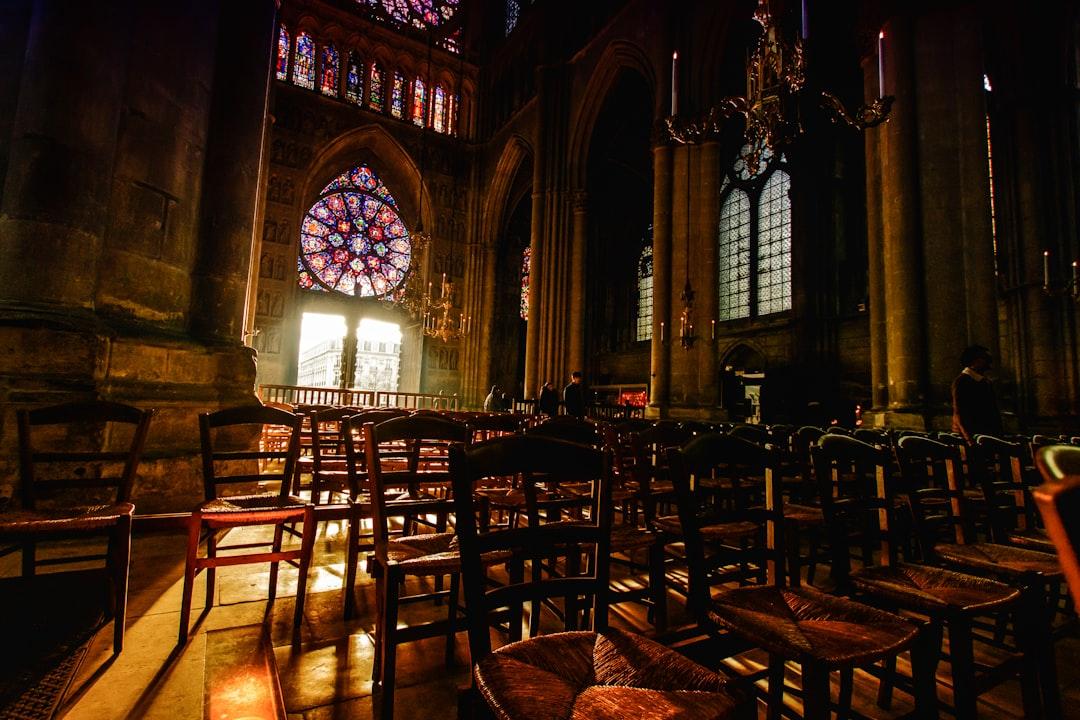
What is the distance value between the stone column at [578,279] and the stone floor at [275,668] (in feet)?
33.7

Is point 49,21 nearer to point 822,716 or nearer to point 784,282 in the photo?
point 822,716

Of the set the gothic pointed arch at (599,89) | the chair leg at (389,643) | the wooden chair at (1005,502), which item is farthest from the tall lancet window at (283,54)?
the wooden chair at (1005,502)

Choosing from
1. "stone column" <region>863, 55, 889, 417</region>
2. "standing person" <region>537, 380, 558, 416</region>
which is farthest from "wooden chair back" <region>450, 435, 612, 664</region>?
"standing person" <region>537, 380, 558, 416</region>

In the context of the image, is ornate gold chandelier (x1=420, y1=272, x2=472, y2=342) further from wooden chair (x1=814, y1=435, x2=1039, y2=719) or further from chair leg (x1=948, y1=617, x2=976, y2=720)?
chair leg (x1=948, y1=617, x2=976, y2=720)

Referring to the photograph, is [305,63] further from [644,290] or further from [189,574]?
[189,574]

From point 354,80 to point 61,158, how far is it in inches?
648

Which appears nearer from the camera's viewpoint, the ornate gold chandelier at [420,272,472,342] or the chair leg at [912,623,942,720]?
the chair leg at [912,623,942,720]

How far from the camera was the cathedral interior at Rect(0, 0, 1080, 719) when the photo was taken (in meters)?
3.10

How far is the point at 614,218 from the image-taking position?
19.5 m

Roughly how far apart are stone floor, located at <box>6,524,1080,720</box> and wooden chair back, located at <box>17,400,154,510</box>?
24.0 inches

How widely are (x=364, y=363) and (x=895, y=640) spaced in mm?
17908

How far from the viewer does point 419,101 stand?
61.0 feet

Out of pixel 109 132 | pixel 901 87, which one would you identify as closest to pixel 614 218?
pixel 901 87

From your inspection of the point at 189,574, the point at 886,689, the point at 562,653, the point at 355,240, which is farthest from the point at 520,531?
the point at 355,240
